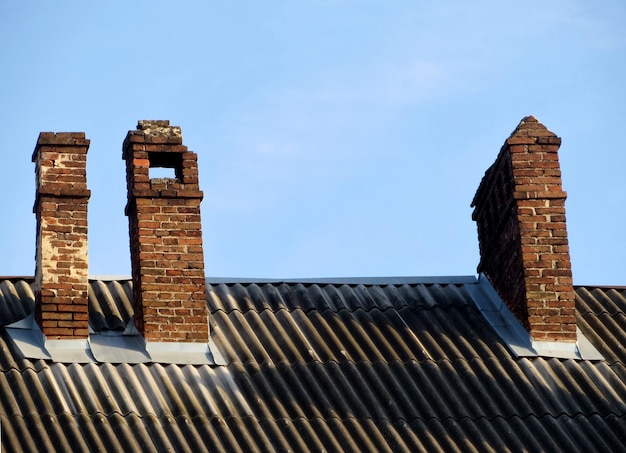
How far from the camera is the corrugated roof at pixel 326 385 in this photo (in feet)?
41.2

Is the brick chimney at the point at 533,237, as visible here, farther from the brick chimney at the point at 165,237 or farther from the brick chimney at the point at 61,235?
the brick chimney at the point at 61,235

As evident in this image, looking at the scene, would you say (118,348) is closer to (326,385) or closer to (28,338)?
(28,338)

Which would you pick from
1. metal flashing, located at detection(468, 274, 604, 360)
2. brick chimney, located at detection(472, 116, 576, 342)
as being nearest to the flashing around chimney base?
metal flashing, located at detection(468, 274, 604, 360)

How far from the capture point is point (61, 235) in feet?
46.0

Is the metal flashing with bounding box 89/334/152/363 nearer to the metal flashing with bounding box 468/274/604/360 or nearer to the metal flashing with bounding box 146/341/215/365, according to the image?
the metal flashing with bounding box 146/341/215/365

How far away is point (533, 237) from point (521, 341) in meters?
1.08

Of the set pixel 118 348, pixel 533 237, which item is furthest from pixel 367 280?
pixel 118 348

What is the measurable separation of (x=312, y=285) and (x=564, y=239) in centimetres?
243

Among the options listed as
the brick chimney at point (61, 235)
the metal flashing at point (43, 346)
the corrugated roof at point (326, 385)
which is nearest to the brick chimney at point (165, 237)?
the corrugated roof at point (326, 385)

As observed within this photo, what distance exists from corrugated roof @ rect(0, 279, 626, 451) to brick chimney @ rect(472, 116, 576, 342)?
38 centimetres

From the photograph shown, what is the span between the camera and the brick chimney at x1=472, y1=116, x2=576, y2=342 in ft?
48.3

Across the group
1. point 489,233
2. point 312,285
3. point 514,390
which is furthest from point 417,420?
point 489,233

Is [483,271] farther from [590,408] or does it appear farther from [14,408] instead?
[14,408]

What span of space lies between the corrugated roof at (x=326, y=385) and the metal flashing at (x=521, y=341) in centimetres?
9
